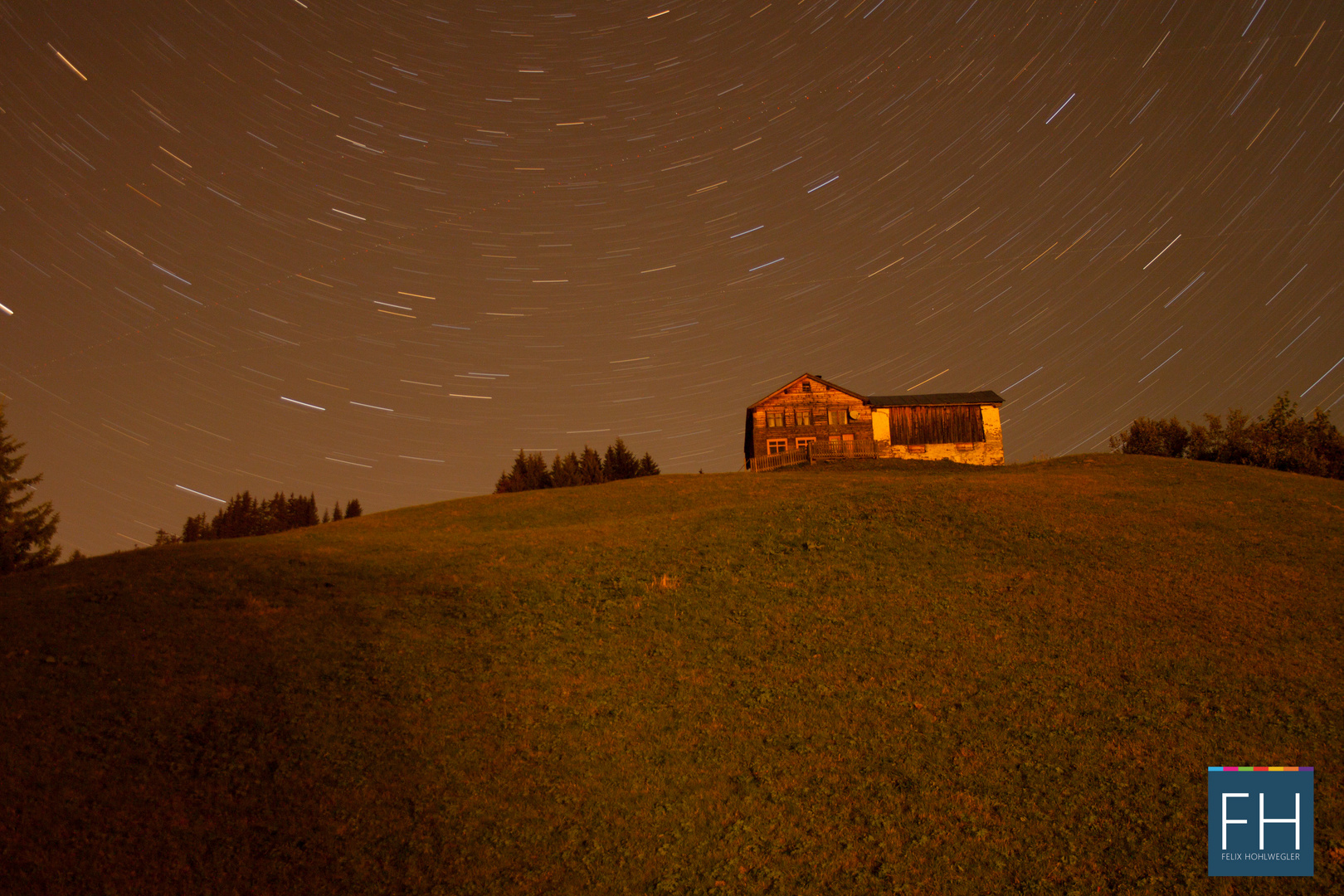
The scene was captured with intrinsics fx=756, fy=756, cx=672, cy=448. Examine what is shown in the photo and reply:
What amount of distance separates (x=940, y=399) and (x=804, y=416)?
12.1 meters

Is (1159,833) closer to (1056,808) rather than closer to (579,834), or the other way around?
(1056,808)

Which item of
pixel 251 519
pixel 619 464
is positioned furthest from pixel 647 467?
pixel 251 519

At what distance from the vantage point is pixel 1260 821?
1198 cm

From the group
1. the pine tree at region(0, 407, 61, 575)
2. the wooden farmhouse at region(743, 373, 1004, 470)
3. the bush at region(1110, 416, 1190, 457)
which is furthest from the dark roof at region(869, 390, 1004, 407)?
the pine tree at region(0, 407, 61, 575)

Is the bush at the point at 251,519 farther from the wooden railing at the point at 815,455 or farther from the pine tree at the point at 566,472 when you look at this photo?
the wooden railing at the point at 815,455

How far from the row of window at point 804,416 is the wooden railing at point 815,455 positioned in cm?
215

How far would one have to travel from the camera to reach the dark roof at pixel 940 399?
6562 cm

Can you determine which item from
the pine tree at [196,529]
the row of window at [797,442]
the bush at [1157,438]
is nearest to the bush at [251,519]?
the pine tree at [196,529]

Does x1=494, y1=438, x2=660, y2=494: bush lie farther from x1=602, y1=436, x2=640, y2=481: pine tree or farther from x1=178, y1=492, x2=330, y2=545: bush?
x1=178, y1=492, x2=330, y2=545: bush

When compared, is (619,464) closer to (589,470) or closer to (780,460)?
(589,470)

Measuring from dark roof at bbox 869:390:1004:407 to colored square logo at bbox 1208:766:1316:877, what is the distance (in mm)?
54639

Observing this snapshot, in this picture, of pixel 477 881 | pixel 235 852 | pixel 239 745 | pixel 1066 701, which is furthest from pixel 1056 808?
pixel 239 745

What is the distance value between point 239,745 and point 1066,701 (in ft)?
52.8

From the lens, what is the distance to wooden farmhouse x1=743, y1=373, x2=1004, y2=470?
64938 mm
